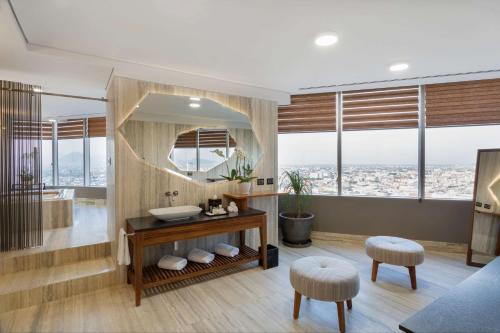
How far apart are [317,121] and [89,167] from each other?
560 centimetres

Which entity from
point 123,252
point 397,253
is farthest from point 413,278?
point 123,252

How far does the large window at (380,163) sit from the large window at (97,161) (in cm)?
547

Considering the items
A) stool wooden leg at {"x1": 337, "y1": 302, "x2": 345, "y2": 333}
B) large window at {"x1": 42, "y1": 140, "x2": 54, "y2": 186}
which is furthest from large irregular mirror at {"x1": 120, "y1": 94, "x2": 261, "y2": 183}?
large window at {"x1": 42, "y1": 140, "x2": 54, "y2": 186}

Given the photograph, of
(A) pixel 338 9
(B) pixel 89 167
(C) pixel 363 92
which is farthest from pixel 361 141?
(B) pixel 89 167

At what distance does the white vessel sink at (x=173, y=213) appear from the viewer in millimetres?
2740

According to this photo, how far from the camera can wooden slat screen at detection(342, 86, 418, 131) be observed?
4.02m

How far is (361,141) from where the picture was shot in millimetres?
4332

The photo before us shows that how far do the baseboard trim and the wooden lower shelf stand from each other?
1631mm

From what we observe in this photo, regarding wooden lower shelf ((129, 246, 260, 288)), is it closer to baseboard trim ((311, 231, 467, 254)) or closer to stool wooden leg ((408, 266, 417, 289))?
baseboard trim ((311, 231, 467, 254))

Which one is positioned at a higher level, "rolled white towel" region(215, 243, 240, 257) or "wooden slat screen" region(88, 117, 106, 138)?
"wooden slat screen" region(88, 117, 106, 138)

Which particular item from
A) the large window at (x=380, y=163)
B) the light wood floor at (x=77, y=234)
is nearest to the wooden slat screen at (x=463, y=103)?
the large window at (x=380, y=163)

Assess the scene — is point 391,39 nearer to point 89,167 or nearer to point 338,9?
point 338,9

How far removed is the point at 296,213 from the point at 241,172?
142 centimetres

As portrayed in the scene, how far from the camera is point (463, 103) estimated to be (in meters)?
3.74
